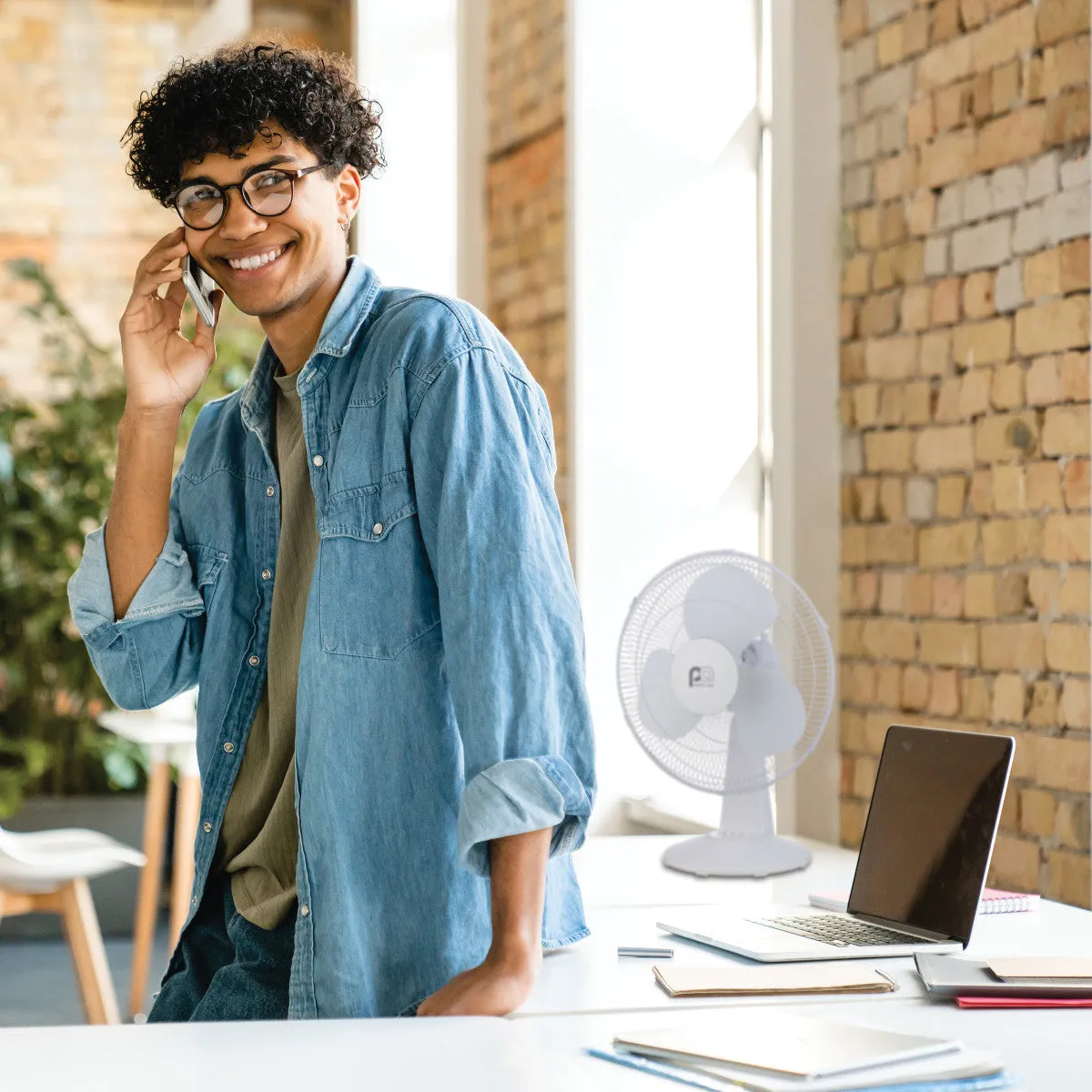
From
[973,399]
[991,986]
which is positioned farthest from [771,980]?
[973,399]

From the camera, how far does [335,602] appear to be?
1.52m

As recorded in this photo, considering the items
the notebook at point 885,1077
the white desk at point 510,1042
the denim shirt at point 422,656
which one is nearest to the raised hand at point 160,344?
the denim shirt at point 422,656

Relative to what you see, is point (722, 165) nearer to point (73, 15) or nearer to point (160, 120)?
point (160, 120)

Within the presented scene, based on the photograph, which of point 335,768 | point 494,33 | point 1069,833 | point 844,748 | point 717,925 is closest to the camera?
point 335,768

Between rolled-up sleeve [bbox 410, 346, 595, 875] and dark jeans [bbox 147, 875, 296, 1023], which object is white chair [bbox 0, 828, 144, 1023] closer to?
dark jeans [bbox 147, 875, 296, 1023]

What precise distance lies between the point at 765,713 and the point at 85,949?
213cm

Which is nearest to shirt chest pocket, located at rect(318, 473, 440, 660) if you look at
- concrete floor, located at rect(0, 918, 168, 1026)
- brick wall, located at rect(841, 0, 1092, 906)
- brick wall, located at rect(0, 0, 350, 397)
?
brick wall, located at rect(841, 0, 1092, 906)

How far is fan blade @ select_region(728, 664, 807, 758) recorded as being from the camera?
2416 mm

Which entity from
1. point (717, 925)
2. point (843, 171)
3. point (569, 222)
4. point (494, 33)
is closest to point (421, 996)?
point (717, 925)

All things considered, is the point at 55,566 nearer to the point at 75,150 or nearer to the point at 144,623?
the point at 75,150

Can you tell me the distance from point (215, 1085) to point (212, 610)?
72cm

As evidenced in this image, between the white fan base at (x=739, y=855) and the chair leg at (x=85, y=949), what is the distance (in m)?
1.93

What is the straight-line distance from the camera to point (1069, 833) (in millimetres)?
2334

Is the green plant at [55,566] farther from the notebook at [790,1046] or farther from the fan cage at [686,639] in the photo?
the notebook at [790,1046]
